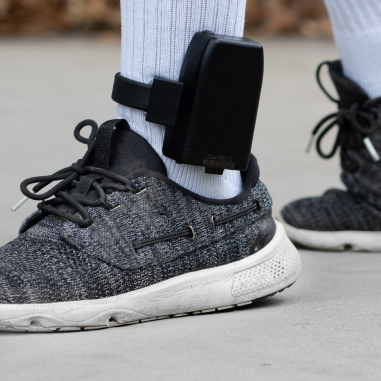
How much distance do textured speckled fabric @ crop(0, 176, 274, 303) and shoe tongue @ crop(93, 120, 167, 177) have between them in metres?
0.02

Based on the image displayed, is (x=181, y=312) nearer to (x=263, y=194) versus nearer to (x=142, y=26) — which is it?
(x=263, y=194)

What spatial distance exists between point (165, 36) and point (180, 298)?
37cm

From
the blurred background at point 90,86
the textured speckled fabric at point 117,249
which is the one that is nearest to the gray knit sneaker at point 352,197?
the blurred background at point 90,86

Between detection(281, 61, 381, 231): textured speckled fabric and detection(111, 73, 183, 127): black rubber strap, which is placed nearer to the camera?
detection(111, 73, 183, 127): black rubber strap

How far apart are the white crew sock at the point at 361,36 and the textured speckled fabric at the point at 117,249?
59 cm

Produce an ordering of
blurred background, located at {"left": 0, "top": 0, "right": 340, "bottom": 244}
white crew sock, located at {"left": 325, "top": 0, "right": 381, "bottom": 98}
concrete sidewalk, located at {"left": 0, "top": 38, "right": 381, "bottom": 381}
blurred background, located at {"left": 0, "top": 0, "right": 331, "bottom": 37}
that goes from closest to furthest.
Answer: concrete sidewalk, located at {"left": 0, "top": 38, "right": 381, "bottom": 381} → white crew sock, located at {"left": 325, "top": 0, "right": 381, "bottom": 98} → blurred background, located at {"left": 0, "top": 0, "right": 340, "bottom": 244} → blurred background, located at {"left": 0, "top": 0, "right": 331, "bottom": 37}

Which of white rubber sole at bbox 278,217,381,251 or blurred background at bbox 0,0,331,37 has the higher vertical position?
blurred background at bbox 0,0,331,37

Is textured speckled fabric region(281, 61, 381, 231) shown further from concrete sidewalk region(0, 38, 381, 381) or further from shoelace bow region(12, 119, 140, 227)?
shoelace bow region(12, 119, 140, 227)

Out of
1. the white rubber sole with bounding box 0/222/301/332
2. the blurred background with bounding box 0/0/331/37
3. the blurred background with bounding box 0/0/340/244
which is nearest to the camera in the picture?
the white rubber sole with bounding box 0/222/301/332

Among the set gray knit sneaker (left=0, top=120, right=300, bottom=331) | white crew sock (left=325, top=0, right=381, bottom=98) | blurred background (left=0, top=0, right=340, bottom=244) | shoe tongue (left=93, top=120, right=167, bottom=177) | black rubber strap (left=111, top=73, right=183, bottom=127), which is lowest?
blurred background (left=0, top=0, right=340, bottom=244)

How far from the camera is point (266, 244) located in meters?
0.98

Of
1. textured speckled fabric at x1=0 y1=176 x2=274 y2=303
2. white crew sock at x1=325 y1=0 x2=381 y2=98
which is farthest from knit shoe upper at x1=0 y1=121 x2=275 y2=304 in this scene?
white crew sock at x1=325 y1=0 x2=381 y2=98

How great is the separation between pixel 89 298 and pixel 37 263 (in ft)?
0.28

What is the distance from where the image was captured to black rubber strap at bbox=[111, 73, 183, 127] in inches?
34.0
